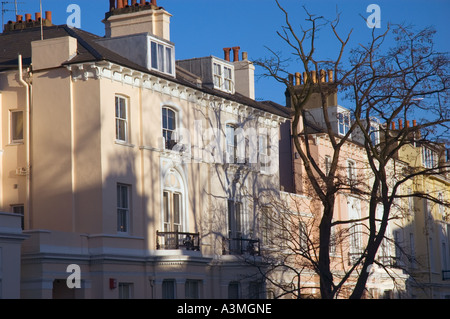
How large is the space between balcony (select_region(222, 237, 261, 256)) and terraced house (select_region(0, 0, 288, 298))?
9 cm

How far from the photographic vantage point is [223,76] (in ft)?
125

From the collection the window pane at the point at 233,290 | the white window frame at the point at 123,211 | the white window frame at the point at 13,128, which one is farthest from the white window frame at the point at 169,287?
the white window frame at the point at 13,128

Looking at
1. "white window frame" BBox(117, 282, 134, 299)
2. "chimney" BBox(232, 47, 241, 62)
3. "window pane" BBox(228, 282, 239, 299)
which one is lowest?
"window pane" BBox(228, 282, 239, 299)

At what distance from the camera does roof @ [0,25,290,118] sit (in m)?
30.2

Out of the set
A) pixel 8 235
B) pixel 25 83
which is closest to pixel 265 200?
pixel 25 83

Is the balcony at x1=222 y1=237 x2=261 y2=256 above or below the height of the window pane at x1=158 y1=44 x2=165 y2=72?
below

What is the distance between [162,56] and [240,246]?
862 cm

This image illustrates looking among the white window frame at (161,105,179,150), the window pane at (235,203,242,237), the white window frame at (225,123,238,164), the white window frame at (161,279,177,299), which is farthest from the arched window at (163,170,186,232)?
the window pane at (235,203,242,237)

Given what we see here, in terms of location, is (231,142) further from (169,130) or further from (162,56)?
(162,56)

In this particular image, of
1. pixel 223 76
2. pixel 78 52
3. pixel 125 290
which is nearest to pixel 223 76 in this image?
pixel 223 76

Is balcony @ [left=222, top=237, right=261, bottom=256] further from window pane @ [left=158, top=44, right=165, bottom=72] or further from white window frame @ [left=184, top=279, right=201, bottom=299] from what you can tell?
window pane @ [left=158, top=44, right=165, bottom=72]

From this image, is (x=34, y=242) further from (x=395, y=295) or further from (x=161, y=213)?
(x=395, y=295)

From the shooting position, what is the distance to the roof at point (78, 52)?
30250 mm

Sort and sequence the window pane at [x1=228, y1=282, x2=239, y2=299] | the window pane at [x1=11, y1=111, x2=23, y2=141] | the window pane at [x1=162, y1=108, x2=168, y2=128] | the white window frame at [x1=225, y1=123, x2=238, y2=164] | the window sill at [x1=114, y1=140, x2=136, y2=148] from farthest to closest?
the white window frame at [x1=225, y1=123, x2=238, y2=164], the window pane at [x1=228, y1=282, x2=239, y2=299], the window pane at [x1=162, y1=108, x2=168, y2=128], the window pane at [x1=11, y1=111, x2=23, y2=141], the window sill at [x1=114, y1=140, x2=136, y2=148]
